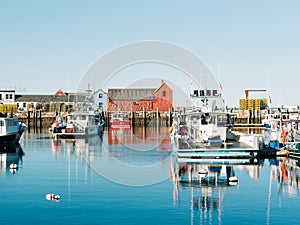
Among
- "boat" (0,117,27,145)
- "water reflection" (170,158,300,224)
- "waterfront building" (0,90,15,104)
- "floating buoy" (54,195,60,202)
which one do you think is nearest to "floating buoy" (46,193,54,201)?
"floating buoy" (54,195,60,202)

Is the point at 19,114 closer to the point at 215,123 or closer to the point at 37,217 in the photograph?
the point at 215,123

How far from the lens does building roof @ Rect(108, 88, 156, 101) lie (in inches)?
4825

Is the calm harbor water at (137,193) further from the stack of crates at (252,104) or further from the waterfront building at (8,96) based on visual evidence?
the waterfront building at (8,96)

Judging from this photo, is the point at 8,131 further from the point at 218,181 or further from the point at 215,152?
the point at 218,181

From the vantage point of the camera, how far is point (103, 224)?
21.1 metres

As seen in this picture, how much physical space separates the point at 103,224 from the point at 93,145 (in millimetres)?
35926

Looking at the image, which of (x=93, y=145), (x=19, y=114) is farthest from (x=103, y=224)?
(x=19, y=114)

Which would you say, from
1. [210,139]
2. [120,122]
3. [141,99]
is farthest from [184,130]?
[141,99]

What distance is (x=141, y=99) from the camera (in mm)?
122188

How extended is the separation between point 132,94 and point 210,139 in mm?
83039

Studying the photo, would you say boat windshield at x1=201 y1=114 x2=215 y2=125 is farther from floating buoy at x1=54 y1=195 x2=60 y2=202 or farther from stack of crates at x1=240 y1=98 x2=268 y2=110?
stack of crates at x1=240 y1=98 x2=268 y2=110

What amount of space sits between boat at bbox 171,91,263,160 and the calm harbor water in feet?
5.17

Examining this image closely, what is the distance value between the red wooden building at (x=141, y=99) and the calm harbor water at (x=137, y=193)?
77726mm

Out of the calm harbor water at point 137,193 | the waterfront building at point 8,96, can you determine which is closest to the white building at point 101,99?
the waterfront building at point 8,96
